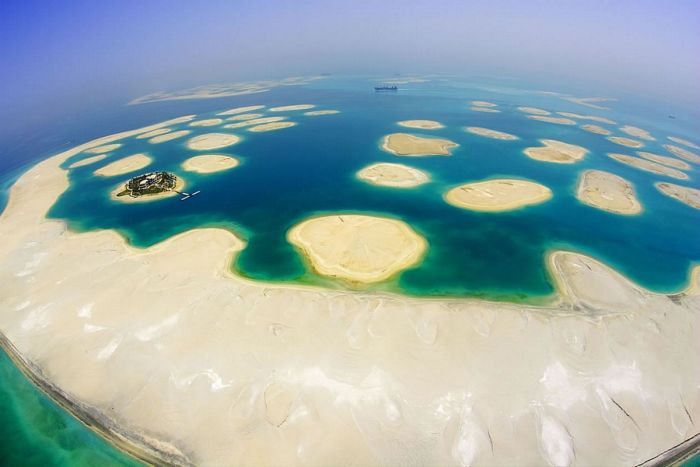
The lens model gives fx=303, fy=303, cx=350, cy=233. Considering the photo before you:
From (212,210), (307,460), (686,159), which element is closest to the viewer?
(307,460)

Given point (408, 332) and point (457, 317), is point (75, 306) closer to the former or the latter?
point (408, 332)

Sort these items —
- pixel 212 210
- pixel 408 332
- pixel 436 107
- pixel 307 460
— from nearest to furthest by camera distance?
1. pixel 307 460
2. pixel 408 332
3. pixel 212 210
4. pixel 436 107

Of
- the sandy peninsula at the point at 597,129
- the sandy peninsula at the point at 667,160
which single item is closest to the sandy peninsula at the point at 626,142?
the sandy peninsula at the point at 597,129

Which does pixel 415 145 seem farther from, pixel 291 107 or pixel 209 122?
pixel 209 122

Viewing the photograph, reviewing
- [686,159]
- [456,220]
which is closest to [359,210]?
[456,220]

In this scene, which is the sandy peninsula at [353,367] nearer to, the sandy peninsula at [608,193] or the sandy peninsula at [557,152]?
the sandy peninsula at [608,193]

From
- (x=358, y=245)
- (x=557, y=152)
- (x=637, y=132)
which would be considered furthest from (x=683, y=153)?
(x=358, y=245)

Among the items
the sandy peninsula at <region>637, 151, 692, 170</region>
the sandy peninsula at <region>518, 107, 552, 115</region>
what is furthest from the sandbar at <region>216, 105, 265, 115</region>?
the sandy peninsula at <region>637, 151, 692, 170</region>
